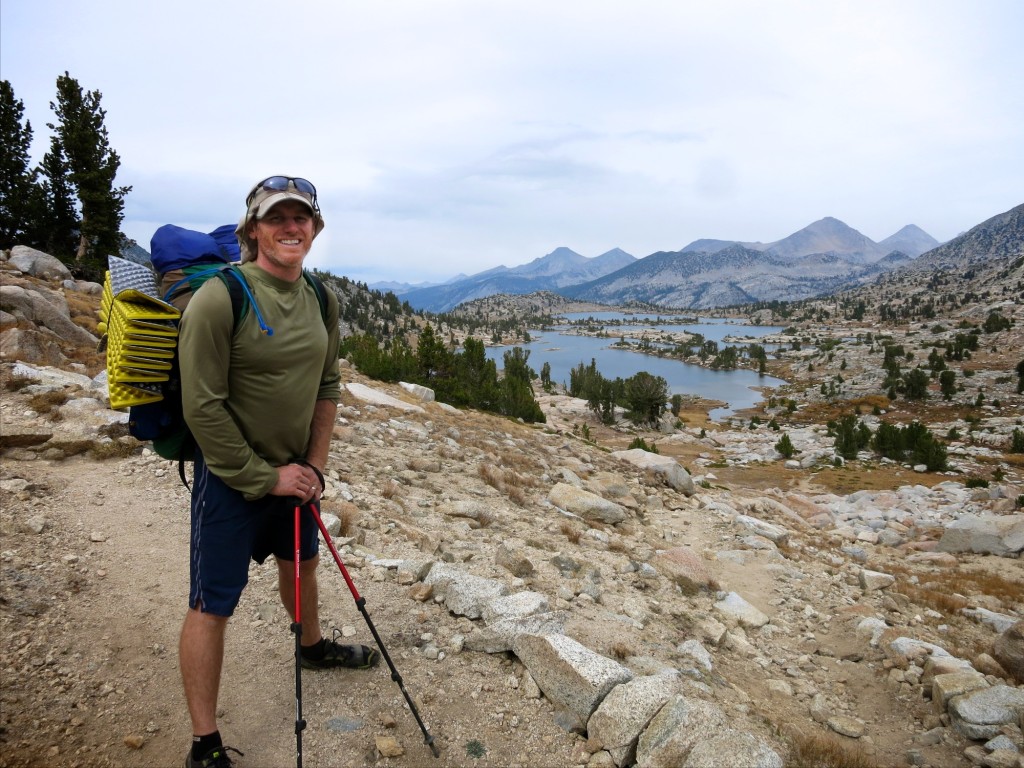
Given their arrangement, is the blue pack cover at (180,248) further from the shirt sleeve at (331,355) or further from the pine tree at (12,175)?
the pine tree at (12,175)

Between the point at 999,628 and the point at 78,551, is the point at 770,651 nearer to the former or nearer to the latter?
the point at 999,628

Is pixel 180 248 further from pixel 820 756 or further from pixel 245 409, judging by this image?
pixel 820 756

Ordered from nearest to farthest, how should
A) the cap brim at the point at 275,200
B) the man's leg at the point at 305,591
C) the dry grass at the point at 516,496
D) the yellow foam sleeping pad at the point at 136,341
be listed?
the yellow foam sleeping pad at the point at 136,341, the cap brim at the point at 275,200, the man's leg at the point at 305,591, the dry grass at the point at 516,496

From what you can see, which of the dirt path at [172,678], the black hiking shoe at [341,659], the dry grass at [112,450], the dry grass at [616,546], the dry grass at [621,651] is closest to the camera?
the dirt path at [172,678]

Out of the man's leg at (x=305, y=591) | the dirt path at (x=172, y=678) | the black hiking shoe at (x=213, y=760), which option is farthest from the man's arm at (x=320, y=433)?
the dirt path at (x=172, y=678)

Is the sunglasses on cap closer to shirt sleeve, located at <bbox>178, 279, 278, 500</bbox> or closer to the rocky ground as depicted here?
shirt sleeve, located at <bbox>178, 279, 278, 500</bbox>

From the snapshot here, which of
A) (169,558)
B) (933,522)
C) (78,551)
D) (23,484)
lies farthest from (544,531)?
(933,522)

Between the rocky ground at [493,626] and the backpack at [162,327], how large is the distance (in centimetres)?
192

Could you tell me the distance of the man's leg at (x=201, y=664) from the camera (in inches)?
107

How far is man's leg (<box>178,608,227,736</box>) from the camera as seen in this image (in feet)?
8.88

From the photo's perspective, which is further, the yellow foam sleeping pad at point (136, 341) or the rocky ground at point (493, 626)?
the rocky ground at point (493, 626)

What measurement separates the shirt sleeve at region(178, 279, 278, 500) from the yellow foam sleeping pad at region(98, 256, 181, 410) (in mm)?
98

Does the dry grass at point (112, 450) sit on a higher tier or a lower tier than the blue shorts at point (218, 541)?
lower

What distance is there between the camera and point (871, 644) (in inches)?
276
